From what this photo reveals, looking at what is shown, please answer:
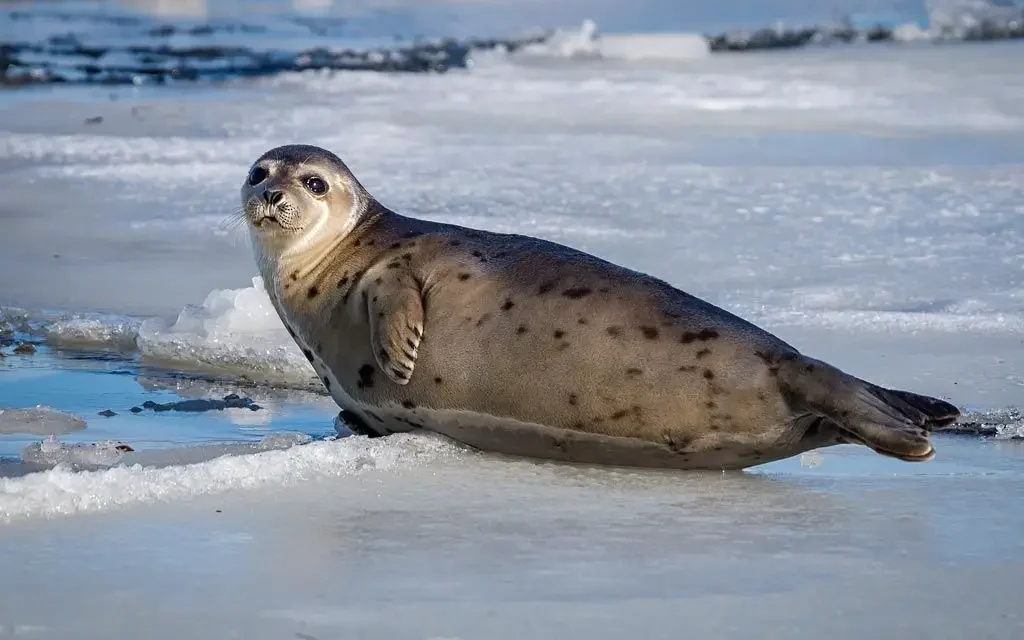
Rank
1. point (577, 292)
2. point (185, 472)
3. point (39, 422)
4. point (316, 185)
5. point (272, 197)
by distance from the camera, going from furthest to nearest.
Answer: point (316, 185) < point (272, 197) < point (39, 422) < point (577, 292) < point (185, 472)

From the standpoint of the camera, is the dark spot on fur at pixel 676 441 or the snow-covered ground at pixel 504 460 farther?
the dark spot on fur at pixel 676 441

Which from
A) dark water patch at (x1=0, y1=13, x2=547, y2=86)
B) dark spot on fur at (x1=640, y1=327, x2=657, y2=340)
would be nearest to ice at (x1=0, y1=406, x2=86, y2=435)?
dark spot on fur at (x1=640, y1=327, x2=657, y2=340)

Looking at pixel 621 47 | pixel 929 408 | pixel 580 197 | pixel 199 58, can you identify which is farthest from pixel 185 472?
pixel 199 58

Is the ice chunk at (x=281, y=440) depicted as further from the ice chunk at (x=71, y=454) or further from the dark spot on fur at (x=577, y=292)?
the dark spot on fur at (x=577, y=292)

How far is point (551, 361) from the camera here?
357 cm

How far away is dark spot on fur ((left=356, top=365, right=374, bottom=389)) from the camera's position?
3803mm

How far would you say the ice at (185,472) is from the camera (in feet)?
9.68

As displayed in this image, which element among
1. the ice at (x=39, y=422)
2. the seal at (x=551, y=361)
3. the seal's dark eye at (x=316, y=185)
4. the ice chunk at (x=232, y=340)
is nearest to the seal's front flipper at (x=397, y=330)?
the seal at (x=551, y=361)

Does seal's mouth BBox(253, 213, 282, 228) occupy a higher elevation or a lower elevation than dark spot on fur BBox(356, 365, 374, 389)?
higher

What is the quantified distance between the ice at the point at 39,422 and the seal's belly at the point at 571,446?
0.87 metres

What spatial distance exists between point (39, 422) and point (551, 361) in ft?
4.31

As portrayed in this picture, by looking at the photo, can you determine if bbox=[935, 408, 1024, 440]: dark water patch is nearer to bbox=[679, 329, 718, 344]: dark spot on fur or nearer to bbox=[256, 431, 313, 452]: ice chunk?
bbox=[679, 329, 718, 344]: dark spot on fur

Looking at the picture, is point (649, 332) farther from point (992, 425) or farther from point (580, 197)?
point (580, 197)

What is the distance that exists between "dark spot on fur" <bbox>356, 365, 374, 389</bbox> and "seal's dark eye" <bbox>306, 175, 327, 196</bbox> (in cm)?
66
